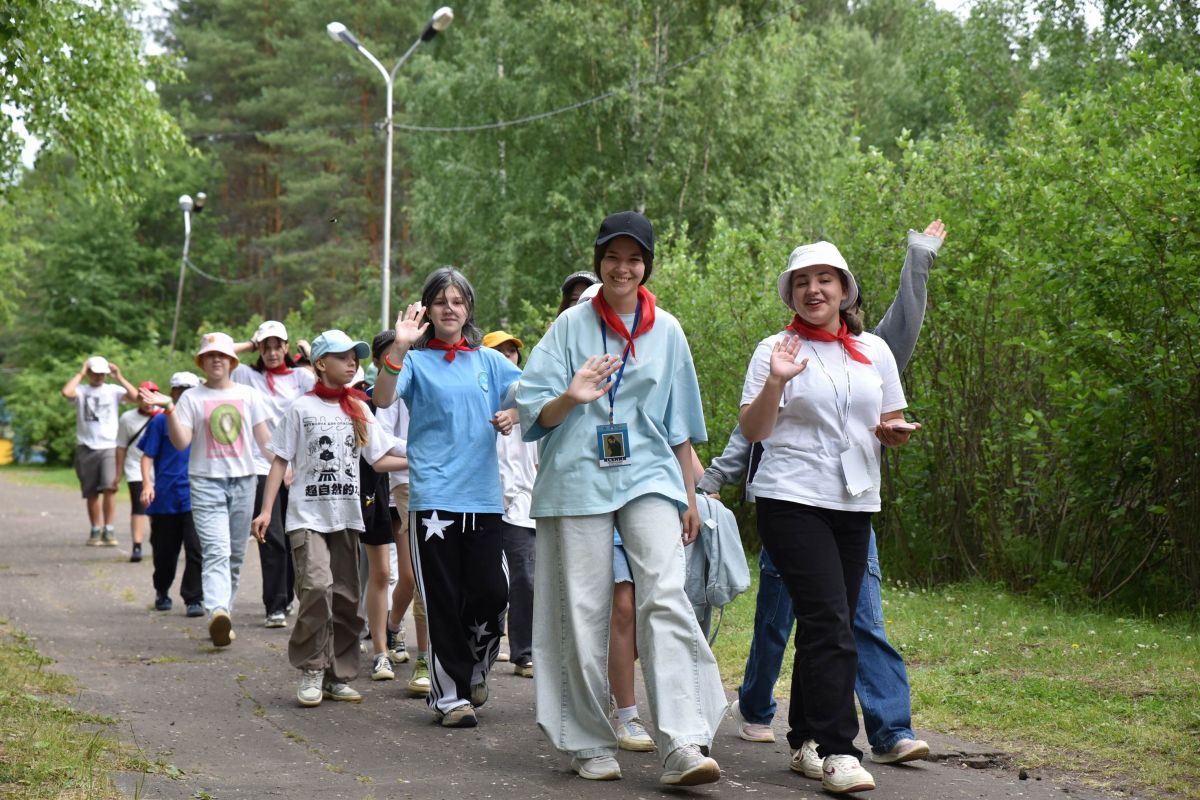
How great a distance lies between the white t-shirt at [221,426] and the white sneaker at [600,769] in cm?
538

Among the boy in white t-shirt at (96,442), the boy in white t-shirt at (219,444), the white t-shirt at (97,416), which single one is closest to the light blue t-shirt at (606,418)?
the boy in white t-shirt at (219,444)

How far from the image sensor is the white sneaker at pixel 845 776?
5.33 m

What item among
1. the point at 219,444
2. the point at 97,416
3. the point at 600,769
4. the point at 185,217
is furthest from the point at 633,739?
the point at 185,217

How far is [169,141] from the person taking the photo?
1814 cm

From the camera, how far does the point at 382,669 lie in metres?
8.52

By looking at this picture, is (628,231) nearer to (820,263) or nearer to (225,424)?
(820,263)

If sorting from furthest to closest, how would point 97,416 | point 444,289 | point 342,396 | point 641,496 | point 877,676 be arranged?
point 97,416 < point 342,396 < point 444,289 < point 877,676 < point 641,496

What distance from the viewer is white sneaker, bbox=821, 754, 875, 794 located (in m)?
5.33

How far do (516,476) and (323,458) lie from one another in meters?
1.35

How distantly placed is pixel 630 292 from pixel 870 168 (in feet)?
22.3

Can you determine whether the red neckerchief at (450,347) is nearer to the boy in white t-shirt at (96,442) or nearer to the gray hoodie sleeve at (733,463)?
the gray hoodie sleeve at (733,463)

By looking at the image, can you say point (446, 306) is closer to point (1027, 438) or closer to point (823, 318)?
point (823, 318)

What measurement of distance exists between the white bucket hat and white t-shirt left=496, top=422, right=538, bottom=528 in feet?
10.9

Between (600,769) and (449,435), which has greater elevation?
(449,435)
